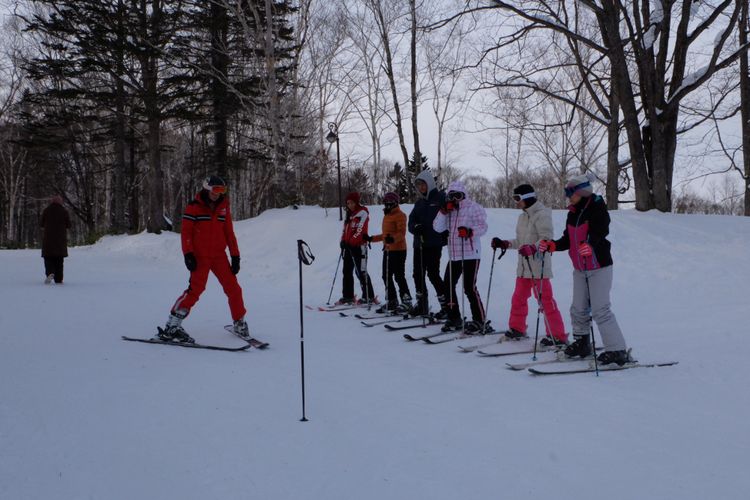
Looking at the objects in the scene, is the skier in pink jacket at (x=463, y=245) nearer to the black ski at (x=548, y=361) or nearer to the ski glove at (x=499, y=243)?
the ski glove at (x=499, y=243)

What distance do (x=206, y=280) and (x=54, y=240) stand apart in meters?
7.22

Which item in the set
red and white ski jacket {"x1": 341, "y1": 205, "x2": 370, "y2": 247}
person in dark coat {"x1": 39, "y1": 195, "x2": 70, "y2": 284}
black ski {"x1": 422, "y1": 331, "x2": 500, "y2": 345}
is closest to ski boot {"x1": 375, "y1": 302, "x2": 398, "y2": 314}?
red and white ski jacket {"x1": 341, "y1": 205, "x2": 370, "y2": 247}

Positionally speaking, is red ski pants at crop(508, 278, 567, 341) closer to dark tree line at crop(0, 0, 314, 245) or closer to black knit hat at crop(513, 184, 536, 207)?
black knit hat at crop(513, 184, 536, 207)

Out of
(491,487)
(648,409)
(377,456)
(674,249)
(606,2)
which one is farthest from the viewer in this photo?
(606,2)

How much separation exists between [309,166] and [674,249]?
82.1 ft

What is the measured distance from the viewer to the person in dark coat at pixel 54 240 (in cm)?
1098

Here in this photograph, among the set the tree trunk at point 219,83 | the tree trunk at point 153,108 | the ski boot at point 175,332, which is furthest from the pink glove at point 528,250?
the tree trunk at point 153,108

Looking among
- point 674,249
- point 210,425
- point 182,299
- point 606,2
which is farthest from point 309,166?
point 210,425

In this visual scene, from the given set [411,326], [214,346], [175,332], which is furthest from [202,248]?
[411,326]

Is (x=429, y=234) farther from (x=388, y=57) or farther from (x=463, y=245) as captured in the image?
(x=388, y=57)

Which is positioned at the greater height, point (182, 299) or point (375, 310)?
point (182, 299)

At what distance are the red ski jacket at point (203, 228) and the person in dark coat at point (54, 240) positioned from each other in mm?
6600

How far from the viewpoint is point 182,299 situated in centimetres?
586

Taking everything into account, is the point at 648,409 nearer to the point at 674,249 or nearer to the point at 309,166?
the point at 674,249
